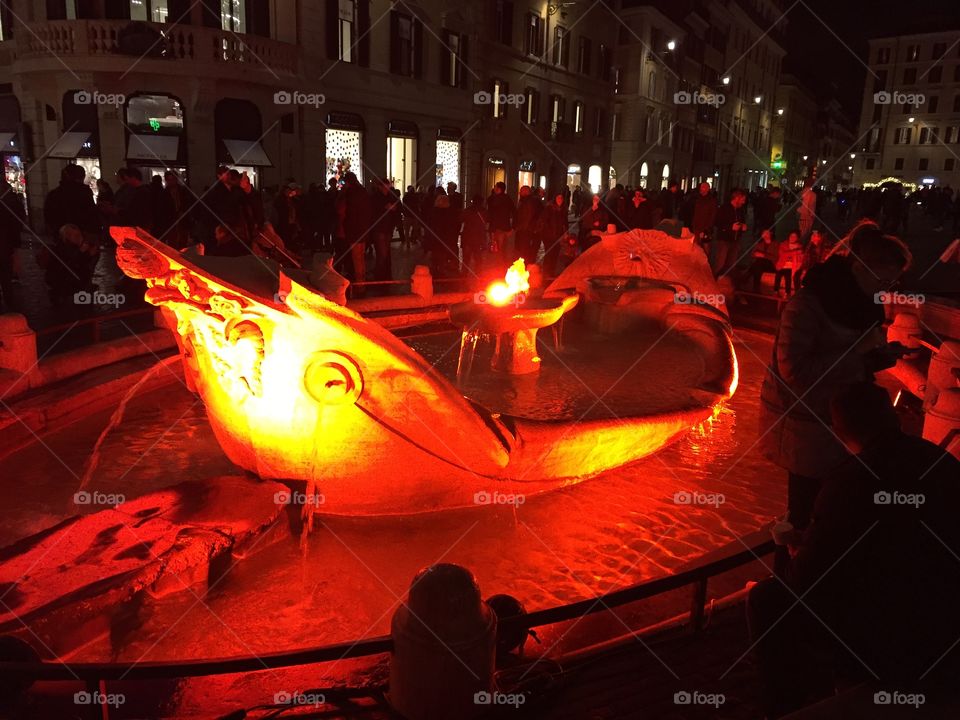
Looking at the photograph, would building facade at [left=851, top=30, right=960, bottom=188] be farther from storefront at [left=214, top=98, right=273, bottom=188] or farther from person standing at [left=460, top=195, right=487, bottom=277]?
person standing at [left=460, top=195, right=487, bottom=277]

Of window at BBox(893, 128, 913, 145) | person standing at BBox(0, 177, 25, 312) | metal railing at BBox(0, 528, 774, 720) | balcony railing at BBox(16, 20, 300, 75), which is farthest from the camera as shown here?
window at BBox(893, 128, 913, 145)

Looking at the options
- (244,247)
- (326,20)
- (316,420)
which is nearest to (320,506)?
(316,420)

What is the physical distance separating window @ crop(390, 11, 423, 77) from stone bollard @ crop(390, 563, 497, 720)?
2502 centimetres

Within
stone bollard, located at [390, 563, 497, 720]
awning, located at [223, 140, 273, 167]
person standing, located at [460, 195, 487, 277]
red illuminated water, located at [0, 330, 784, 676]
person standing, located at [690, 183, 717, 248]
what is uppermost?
awning, located at [223, 140, 273, 167]

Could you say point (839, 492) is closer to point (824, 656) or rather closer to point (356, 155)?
point (824, 656)

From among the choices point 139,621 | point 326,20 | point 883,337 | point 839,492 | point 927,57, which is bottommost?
point 139,621

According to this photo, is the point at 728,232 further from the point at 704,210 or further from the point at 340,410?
the point at 340,410

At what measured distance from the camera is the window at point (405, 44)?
2539 cm

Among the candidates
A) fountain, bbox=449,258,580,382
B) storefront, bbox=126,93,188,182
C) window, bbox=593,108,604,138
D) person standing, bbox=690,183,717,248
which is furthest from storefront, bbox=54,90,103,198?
window, bbox=593,108,604,138

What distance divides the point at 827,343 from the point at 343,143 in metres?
22.3

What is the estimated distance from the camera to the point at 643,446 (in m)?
6.22

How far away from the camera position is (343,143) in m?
24.1

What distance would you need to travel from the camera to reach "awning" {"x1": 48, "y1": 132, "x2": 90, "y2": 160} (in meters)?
20.1

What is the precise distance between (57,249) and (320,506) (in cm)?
823
